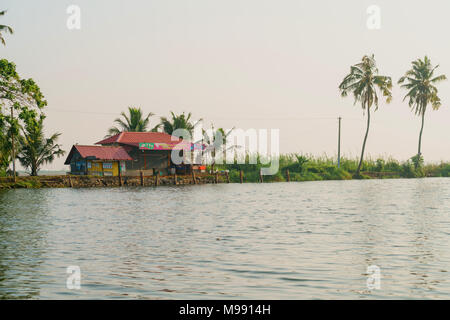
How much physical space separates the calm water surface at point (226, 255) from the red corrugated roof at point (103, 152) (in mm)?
28996

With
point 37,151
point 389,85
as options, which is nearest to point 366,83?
point 389,85

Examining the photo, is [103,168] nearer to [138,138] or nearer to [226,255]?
[138,138]

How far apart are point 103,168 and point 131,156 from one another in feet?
11.3

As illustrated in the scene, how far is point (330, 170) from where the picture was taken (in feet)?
211

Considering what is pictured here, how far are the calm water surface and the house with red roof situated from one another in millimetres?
29330

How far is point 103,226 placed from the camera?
58.4 feet

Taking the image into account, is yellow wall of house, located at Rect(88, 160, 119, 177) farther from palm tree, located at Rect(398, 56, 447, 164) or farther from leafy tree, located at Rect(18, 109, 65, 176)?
palm tree, located at Rect(398, 56, 447, 164)

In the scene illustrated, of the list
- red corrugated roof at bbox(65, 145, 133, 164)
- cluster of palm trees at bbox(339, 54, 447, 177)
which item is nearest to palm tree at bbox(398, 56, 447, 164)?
cluster of palm trees at bbox(339, 54, 447, 177)

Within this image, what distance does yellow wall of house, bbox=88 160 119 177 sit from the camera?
166ft

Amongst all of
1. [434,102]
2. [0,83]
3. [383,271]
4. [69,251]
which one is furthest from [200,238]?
[434,102]

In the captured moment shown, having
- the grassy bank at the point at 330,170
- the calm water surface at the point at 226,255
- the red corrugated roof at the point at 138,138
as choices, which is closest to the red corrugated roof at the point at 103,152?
the red corrugated roof at the point at 138,138

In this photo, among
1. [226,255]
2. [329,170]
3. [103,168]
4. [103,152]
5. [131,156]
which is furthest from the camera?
[329,170]
